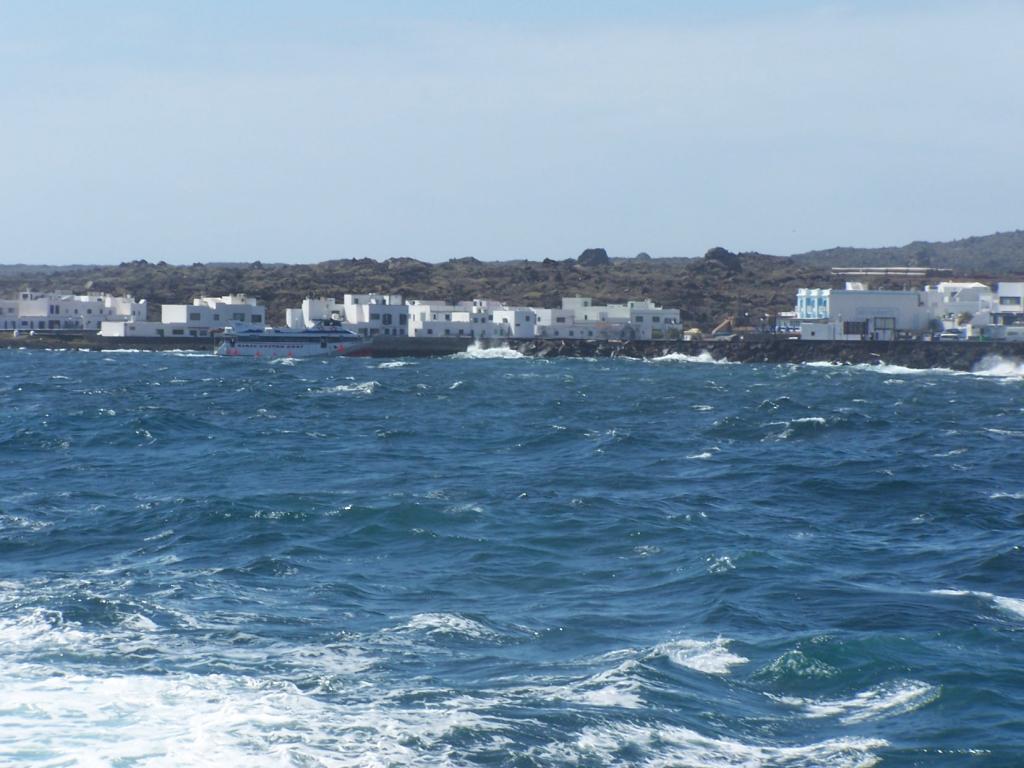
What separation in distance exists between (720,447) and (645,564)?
2361 cm

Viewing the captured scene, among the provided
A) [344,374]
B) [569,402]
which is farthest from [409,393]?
[344,374]

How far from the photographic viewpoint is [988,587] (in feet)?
89.3

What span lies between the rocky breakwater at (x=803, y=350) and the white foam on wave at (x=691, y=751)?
4485 inches

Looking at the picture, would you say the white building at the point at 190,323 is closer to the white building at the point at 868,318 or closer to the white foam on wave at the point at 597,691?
the white building at the point at 868,318

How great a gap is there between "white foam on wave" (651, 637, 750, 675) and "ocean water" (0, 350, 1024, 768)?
7 cm

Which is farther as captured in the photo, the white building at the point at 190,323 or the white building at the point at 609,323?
the white building at the point at 190,323

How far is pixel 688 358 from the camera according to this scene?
5581 inches

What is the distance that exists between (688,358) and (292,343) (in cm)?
4451

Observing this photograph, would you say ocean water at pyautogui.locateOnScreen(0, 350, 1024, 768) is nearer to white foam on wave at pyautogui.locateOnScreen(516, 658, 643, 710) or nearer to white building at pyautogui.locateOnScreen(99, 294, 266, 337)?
white foam on wave at pyautogui.locateOnScreen(516, 658, 643, 710)

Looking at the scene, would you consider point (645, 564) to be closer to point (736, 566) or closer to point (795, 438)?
point (736, 566)

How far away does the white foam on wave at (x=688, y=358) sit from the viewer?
457 feet

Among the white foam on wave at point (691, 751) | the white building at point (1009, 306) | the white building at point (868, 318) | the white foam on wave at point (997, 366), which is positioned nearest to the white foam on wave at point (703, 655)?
the white foam on wave at point (691, 751)

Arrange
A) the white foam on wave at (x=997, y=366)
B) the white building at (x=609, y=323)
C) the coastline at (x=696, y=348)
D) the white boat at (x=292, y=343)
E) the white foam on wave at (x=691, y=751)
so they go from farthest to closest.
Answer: the white building at (x=609, y=323)
the white boat at (x=292, y=343)
the coastline at (x=696, y=348)
the white foam on wave at (x=997, y=366)
the white foam on wave at (x=691, y=751)

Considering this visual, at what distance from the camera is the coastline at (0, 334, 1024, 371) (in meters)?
128
